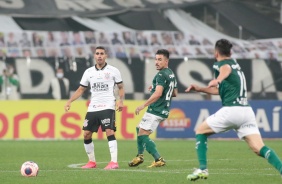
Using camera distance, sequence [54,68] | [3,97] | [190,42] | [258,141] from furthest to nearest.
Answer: [190,42], [54,68], [3,97], [258,141]

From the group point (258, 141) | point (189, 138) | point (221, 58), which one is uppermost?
point (221, 58)

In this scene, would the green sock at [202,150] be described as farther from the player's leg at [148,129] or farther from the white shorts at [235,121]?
the player's leg at [148,129]

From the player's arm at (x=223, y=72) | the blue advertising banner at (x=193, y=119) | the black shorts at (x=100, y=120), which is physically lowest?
the blue advertising banner at (x=193, y=119)

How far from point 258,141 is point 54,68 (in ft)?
70.2

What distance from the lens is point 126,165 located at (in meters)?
16.2

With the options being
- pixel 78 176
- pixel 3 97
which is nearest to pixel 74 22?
pixel 3 97

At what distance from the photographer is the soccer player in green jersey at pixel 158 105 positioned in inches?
618

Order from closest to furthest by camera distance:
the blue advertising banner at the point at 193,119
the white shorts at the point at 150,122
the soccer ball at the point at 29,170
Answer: the soccer ball at the point at 29,170 → the white shorts at the point at 150,122 → the blue advertising banner at the point at 193,119

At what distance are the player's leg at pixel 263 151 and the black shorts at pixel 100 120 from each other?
409 cm

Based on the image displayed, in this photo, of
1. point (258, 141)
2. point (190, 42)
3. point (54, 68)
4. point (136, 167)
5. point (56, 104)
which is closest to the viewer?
point (258, 141)

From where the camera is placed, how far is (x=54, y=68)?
32656 mm

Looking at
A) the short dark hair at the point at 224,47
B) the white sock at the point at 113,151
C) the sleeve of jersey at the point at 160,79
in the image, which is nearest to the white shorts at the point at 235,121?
the short dark hair at the point at 224,47

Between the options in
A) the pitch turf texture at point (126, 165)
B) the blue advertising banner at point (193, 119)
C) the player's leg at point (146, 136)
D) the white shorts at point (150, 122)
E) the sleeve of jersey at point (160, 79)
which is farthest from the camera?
the blue advertising banner at point (193, 119)

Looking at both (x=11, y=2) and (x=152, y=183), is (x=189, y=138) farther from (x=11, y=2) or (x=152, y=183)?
(x=152, y=183)
